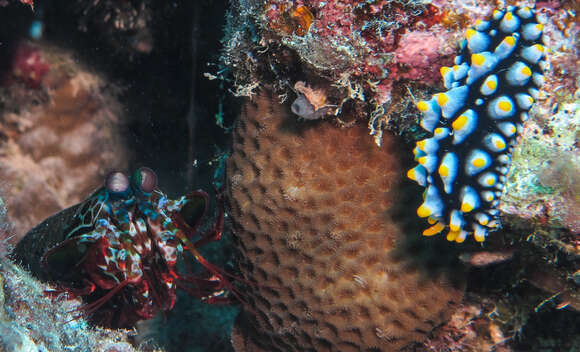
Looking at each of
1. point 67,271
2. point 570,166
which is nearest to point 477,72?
point 570,166

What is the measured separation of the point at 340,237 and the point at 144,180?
1794mm

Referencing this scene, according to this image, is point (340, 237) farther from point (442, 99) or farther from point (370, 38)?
point (370, 38)

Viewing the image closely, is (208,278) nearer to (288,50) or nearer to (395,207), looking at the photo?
(395,207)

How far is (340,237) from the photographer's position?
119 inches

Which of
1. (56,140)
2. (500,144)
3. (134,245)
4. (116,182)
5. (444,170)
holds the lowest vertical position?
(56,140)

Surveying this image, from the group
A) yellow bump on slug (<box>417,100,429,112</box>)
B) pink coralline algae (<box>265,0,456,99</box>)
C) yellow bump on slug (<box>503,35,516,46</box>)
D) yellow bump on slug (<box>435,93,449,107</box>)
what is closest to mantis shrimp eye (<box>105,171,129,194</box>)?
pink coralline algae (<box>265,0,456,99</box>)

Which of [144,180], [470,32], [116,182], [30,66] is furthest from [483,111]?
[30,66]

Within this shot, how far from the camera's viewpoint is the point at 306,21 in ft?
8.23

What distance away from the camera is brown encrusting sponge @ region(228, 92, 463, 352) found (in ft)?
9.78

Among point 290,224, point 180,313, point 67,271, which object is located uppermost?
point 290,224

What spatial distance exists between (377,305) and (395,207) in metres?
0.78

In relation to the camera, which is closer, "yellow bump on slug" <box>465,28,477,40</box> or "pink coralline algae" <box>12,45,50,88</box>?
"yellow bump on slug" <box>465,28,477,40</box>

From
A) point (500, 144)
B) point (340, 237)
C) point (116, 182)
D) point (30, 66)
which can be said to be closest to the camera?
point (500, 144)

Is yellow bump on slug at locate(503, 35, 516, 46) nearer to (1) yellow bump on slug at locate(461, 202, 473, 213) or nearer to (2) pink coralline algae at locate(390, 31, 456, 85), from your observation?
(2) pink coralline algae at locate(390, 31, 456, 85)
